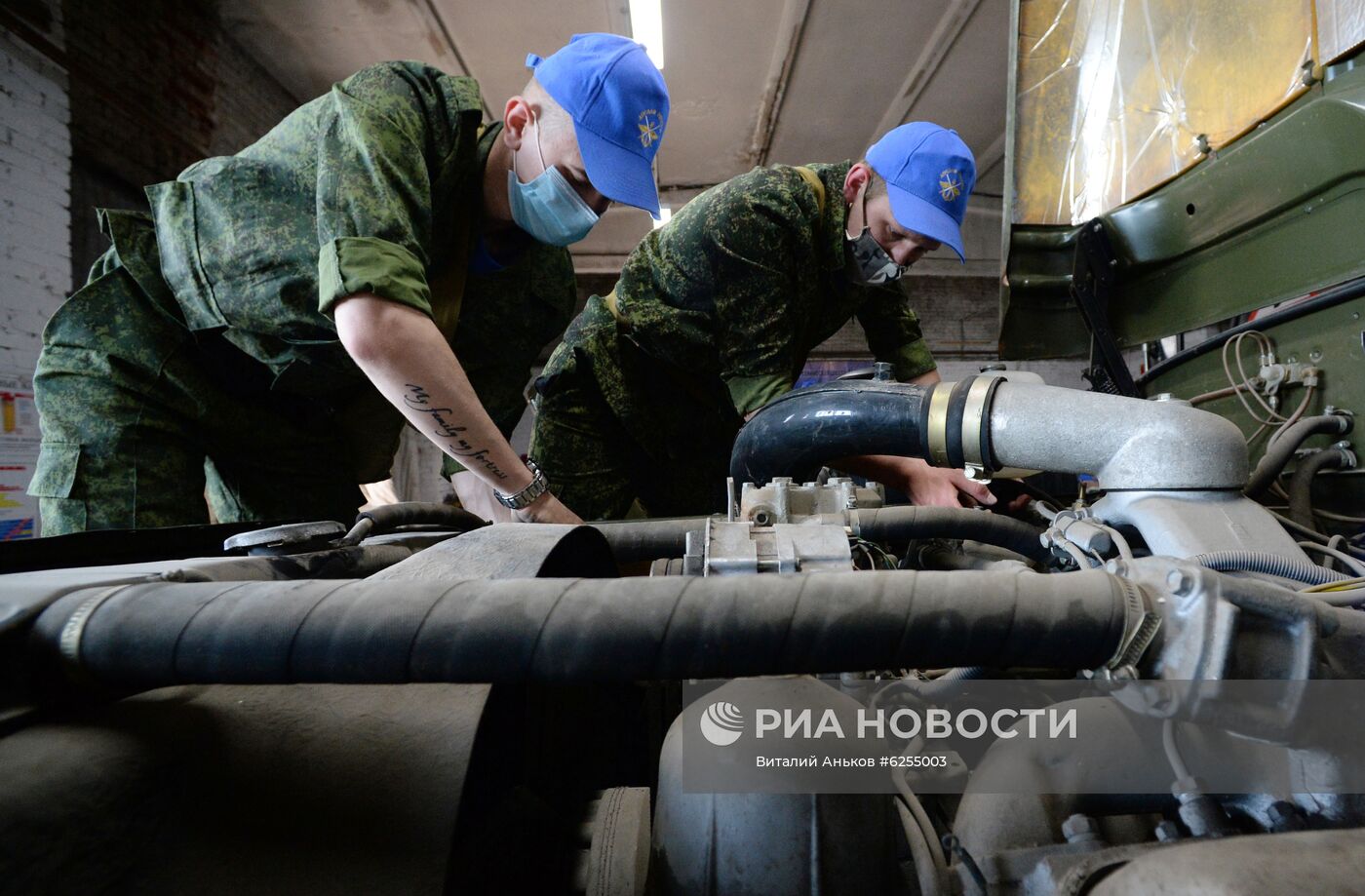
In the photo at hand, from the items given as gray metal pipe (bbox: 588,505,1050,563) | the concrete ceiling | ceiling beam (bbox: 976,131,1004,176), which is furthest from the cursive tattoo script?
ceiling beam (bbox: 976,131,1004,176)

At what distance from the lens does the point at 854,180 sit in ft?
6.50

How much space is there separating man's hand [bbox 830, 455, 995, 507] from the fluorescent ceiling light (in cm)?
294

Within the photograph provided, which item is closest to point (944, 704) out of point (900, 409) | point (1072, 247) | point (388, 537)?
point (900, 409)

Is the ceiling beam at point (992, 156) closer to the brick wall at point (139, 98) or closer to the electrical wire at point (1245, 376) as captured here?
the electrical wire at point (1245, 376)

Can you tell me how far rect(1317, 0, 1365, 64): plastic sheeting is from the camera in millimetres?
1114

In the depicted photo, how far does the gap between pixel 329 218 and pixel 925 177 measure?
153cm

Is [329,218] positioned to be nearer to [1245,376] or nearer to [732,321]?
[732,321]

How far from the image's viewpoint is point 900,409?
0.91 m

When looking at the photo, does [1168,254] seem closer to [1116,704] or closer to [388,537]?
[1116,704]

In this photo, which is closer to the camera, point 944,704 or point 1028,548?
point 944,704

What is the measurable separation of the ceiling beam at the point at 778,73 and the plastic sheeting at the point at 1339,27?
3021mm

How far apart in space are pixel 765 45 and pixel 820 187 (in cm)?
277

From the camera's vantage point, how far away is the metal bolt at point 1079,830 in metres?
0.48
